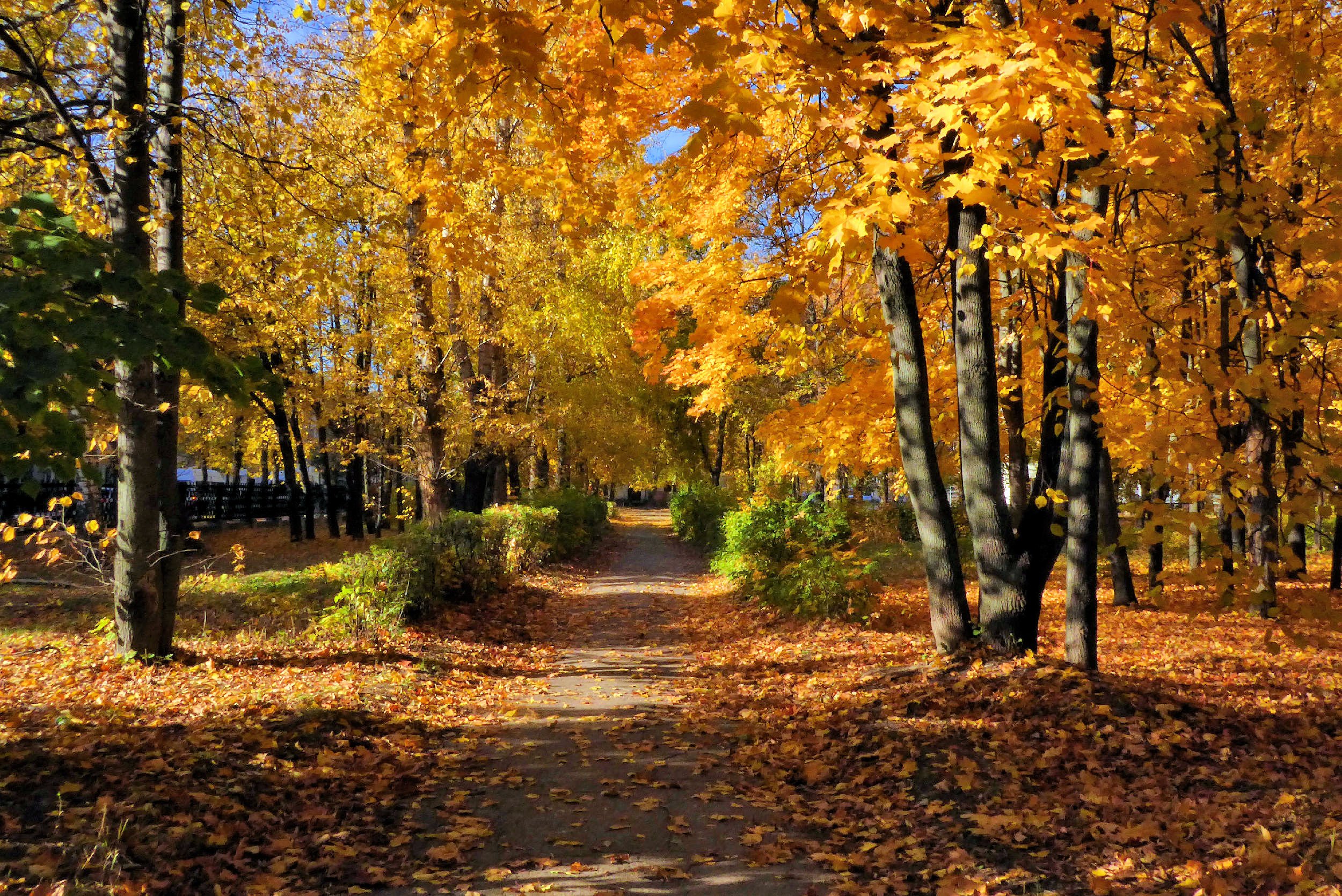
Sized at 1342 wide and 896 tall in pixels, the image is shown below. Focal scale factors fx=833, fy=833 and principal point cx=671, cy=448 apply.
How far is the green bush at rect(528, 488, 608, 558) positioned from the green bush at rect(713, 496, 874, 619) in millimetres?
4902

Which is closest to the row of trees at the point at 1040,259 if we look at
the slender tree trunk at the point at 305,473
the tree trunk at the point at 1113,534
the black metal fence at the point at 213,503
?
the tree trunk at the point at 1113,534

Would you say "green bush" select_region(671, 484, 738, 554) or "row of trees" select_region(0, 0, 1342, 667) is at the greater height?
"row of trees" select_region(0, 0, 1342, 667)

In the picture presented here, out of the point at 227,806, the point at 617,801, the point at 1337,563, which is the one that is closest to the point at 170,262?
the point at 227,806

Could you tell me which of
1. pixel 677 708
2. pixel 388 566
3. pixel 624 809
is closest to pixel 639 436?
pixel 388 566

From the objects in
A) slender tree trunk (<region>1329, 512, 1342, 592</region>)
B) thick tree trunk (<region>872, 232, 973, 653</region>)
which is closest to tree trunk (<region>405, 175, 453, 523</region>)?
thick tree trunk (<region>872, 232, 973, 653</region>)

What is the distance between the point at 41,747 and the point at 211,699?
1441 millimetres

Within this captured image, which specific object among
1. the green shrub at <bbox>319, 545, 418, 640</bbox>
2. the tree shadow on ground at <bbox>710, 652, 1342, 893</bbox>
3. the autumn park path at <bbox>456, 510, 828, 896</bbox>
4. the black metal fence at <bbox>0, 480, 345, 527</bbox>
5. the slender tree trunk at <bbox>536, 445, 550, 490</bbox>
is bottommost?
the autumn park path at <bbox>456, 510, 828, 896</bbox>

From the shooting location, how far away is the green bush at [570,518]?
1903cm

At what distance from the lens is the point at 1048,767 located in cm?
481

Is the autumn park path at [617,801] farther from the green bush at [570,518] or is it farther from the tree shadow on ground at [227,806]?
the green bush at [570,518]

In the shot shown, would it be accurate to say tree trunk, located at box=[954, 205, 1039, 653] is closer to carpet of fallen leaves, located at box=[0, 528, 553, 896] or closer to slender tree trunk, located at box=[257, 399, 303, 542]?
carpet of fallen leaves, located at box=[0, 528, 553, 896]

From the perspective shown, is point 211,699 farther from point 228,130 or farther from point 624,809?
point 228,130

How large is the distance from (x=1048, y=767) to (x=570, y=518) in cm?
1642

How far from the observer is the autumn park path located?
3844 mm
